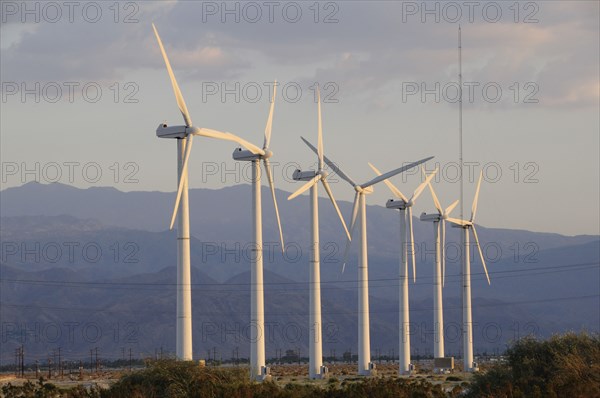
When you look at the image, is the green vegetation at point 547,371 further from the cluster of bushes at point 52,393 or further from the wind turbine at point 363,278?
the wind turbine at point 363,278

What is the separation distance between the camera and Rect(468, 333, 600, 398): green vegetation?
203ft

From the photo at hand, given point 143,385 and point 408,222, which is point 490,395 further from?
point 408,222

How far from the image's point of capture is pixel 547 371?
236 feet

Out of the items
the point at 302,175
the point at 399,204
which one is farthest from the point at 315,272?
the point at 399,204

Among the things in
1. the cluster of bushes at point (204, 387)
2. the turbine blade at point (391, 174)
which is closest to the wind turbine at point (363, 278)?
the turbine blade at point (391, 174)

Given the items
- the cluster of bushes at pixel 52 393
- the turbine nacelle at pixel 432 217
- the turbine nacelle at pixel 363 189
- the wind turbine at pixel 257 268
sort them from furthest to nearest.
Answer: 1. the turbine nacelle at pixel 432 217
2. the turbine nacelle at pixel 363 189
3. the wind turbine at pixel 257 268
4. the cluster of bushes at pixel 52 393

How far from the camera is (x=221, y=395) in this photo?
6341 centimetres

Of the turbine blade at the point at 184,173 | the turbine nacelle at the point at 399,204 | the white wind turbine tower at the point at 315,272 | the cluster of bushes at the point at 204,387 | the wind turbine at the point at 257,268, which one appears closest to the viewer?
the cluster of bushes at the point at 204,387

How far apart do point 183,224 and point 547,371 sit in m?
27.2

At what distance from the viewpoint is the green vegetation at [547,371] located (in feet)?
203

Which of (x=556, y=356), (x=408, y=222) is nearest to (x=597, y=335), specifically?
(x=556, y=356)

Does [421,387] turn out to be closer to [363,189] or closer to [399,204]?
[363,189]

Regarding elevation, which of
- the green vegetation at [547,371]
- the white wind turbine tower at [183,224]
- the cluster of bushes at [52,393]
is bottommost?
the cluster of bushes at [52,393]

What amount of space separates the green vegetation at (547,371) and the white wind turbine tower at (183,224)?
20973 mm
